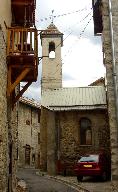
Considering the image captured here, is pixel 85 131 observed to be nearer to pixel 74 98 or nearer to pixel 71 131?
pixel 71 131

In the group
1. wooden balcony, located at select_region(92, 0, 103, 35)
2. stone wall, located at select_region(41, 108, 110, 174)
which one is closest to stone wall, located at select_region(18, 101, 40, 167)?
stone wall, located at select_region(41, 108, 110, 174)

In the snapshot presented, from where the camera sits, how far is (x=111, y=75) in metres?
11.8

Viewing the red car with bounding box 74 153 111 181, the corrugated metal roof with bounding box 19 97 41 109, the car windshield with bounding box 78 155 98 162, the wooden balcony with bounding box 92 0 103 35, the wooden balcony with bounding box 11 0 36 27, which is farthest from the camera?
the corrugated metal roof with bounding box 19 97 41 109

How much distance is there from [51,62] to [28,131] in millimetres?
10659

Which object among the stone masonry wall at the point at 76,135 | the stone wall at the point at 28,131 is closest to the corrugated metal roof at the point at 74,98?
the stone masonry wall at the point at 76,135

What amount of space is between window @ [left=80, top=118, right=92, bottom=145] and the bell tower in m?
5.82

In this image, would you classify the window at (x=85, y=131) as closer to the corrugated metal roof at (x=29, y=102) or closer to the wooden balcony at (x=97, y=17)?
the wooden balcony at (x=97, y=17)

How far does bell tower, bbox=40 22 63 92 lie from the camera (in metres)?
29.5

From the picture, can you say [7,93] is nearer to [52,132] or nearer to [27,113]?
[52,132]

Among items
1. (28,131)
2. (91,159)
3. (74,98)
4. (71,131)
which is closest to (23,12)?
(91,159)

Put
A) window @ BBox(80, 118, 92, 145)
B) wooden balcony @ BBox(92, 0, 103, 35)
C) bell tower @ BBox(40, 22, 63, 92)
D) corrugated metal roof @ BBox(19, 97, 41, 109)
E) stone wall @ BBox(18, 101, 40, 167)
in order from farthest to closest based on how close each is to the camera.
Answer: corrugated metal roof @ BBox(19, 97, 41, 109), stone wall @ BBox(18, 101, 40, 167), bell tower @ BBox(40, 22, 63, 92), window @ BBox(80, 118, 92, 145), wooden balcony @ BBox(92, 0, 103, 35)

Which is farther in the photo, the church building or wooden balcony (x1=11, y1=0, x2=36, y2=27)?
the church building

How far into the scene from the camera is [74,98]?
26.0 metres

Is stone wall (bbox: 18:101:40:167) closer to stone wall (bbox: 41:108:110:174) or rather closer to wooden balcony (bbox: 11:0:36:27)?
stone wall (bbox: 41:108:110:174)
